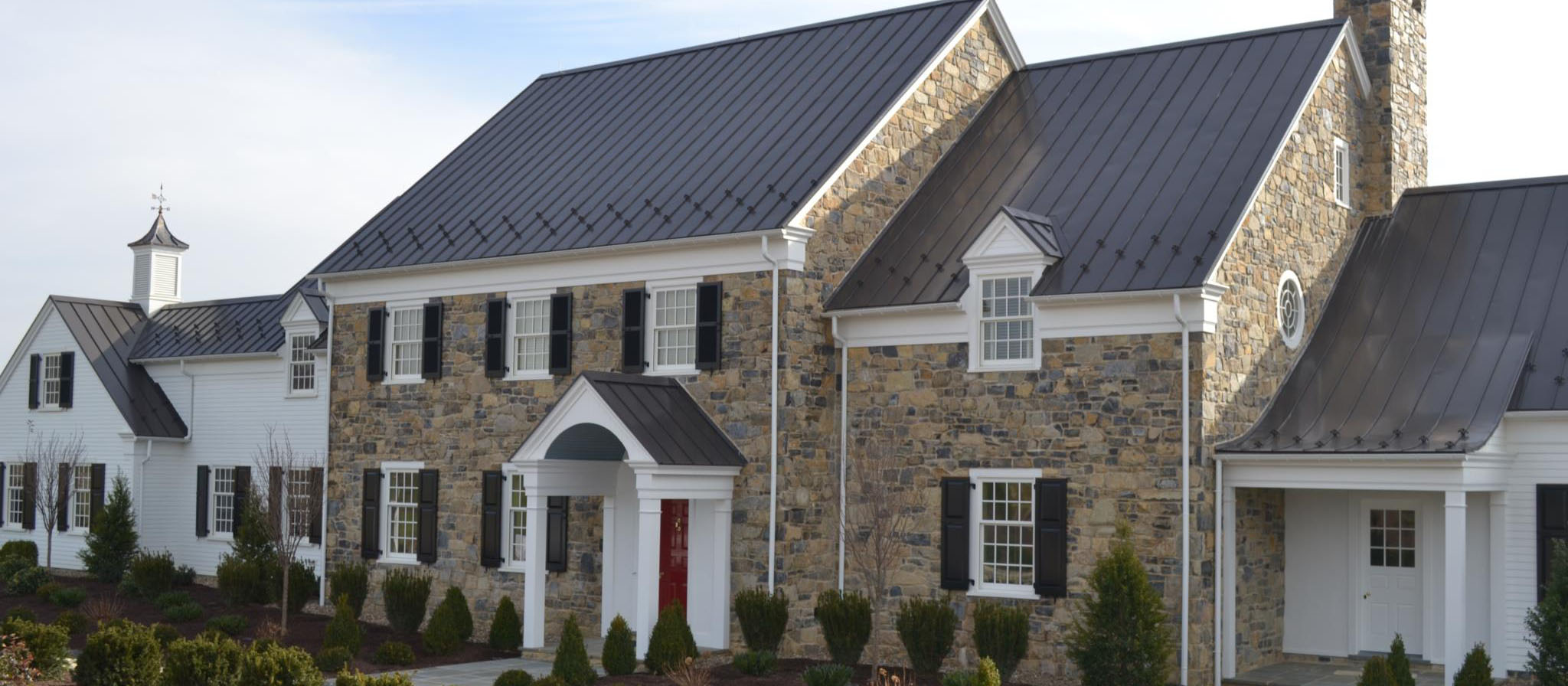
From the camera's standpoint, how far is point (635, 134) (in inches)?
1067

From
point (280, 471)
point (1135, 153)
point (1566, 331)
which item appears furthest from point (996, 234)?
point (280, 471)

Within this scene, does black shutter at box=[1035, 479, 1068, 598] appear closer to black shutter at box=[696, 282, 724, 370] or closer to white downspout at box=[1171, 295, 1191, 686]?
white downspout at box=[1171, 295, 1191, 686]

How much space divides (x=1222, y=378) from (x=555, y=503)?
10106 millimetres

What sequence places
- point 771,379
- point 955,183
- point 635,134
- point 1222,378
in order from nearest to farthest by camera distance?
point 1222,378, point 771,379, point 955,183, point 635,134

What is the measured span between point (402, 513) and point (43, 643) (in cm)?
850

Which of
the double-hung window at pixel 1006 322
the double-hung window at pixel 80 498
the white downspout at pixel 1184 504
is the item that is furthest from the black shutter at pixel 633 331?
the double-hung window at pixel 80 498

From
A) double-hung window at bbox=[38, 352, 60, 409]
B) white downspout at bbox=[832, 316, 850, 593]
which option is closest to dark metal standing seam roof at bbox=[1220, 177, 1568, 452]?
white downspout at bbox=[832, 316, 850, 593]

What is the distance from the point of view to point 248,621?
27.0 meters

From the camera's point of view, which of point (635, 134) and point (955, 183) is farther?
point (635, 134)

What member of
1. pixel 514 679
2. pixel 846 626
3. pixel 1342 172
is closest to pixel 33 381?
pixel 514 679

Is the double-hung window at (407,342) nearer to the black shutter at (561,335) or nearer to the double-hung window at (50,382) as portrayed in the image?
the black shutter at (561,335)

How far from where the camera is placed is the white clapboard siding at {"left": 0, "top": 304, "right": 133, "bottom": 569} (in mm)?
35000

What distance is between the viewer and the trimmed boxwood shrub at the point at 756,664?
67.5 feet

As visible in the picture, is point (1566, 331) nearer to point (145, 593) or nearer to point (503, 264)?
point (503, 264)
